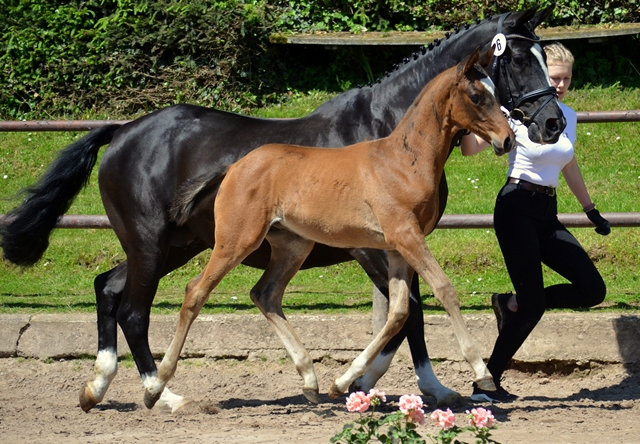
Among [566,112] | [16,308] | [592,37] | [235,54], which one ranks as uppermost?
[566,112]

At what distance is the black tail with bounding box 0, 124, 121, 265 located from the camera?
17.8 feet

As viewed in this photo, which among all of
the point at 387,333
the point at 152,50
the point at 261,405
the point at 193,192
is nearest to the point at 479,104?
the point at 387,333

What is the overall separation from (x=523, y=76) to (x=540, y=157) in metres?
0.45

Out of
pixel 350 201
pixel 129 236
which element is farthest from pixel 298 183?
pixel 129 236

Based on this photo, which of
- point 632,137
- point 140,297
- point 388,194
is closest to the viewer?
point 388,194

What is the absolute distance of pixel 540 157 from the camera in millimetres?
4484

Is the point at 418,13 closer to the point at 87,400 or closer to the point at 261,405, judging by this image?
the point at 261,405

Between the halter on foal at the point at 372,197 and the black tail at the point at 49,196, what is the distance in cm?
144

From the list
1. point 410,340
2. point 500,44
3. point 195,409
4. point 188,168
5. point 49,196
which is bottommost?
point 195,409

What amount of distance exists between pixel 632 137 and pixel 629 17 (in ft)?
7.28

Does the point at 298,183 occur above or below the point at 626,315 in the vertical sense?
above

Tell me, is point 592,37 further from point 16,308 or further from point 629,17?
point 16,308

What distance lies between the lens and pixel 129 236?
5055 millimetres

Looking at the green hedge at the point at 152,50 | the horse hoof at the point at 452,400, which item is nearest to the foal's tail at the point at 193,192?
the horse hoof at the point at 452,400
